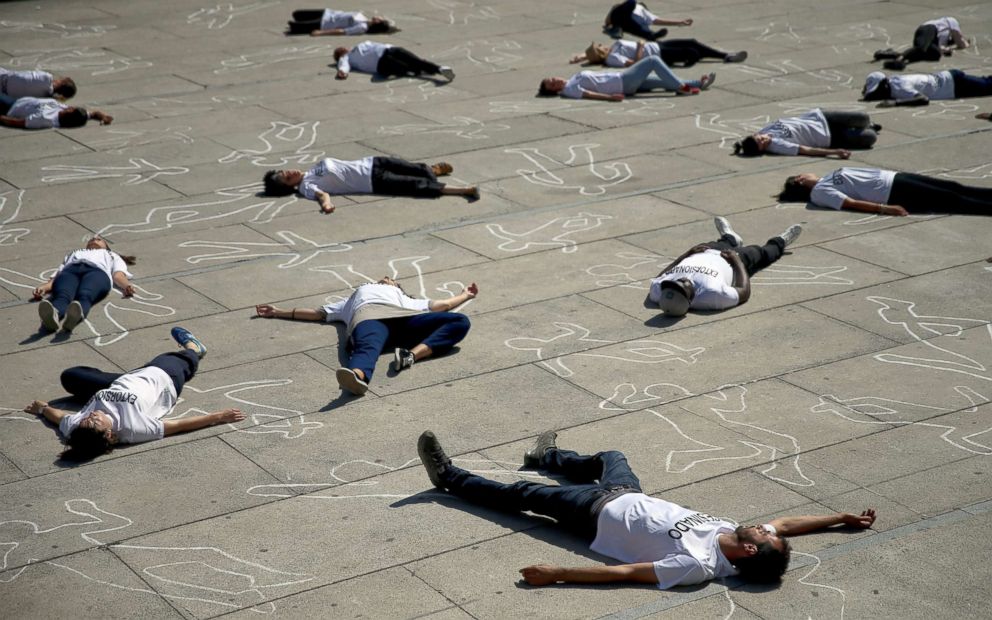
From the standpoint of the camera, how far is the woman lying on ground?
531 inches

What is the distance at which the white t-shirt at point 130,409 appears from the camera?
8891mm

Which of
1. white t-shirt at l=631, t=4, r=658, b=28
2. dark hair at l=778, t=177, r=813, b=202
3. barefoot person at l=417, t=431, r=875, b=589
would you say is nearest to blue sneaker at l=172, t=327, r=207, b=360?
barefoot person at l=417, t=431, r=875, b=589

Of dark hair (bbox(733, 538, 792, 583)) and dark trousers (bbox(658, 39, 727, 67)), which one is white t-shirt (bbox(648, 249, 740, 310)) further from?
dark trousers (bbox(658, 39, 727, 67))

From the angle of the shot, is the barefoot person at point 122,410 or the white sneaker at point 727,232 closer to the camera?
the barefoot person at point 122,410

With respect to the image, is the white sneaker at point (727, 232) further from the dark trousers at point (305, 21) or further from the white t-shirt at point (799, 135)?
the dark trousers at point (305, 21)

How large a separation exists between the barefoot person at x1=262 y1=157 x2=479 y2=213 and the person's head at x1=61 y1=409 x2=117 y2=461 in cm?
609

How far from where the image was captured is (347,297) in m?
11.6

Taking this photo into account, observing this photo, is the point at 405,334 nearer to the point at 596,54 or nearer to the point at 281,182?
the point at 281,182

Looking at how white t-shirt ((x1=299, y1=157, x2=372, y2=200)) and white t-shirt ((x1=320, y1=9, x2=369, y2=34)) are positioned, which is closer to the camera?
white t-shirt ((x1=299, y1=157, x2=372, y2=200))

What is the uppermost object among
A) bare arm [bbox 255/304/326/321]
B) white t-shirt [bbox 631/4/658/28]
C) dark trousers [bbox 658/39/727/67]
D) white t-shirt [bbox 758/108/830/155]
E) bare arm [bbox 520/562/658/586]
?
white t-shirt [bbox 631/4/658/28]

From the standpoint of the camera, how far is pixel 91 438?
8.61 m

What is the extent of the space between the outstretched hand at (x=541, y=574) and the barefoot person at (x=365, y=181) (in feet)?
26.1

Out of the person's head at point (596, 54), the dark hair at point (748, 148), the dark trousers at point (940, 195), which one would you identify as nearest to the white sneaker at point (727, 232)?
the dark trousers at point (940, 195)

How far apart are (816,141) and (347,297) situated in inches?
283
